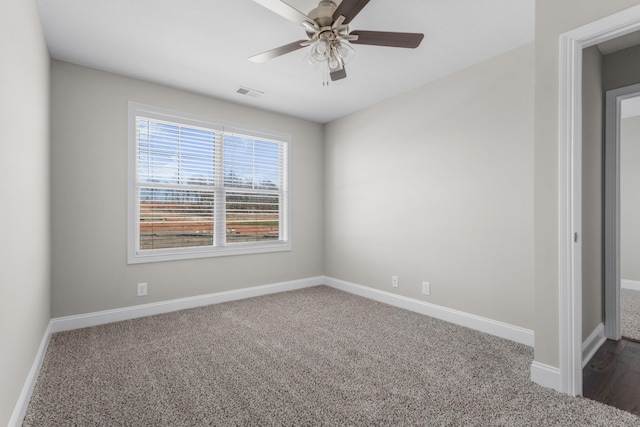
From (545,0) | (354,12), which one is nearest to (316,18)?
(354,12)

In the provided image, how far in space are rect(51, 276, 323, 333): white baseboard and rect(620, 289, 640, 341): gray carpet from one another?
11.5 ft

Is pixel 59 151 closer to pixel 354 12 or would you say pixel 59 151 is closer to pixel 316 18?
pixel 316 18

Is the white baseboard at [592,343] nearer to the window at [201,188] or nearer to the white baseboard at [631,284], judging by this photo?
the white baseboard at [631,284]

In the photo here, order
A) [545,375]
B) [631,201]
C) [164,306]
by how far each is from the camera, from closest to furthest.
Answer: [545,375], [164,306], [631,201]

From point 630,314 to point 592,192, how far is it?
189cm

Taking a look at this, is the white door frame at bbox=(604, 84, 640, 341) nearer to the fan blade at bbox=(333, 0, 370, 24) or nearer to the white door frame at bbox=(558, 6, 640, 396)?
the white door frame at bbox=(558, 6, 640, 396)

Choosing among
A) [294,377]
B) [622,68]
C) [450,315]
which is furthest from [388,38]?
[450,315]

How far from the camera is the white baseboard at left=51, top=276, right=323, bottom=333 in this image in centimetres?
296

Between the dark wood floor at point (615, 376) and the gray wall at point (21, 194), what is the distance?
10.3 ft

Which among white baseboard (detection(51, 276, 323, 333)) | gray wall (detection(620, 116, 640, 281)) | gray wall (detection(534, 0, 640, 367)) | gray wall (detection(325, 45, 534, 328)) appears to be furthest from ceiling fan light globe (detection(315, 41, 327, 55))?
gray wall (detection(620, 116, 640, 281))

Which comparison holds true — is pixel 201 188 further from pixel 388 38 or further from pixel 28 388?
pixel 388 38

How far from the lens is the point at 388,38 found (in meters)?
2.09

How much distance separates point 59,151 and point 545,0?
3.98 meters

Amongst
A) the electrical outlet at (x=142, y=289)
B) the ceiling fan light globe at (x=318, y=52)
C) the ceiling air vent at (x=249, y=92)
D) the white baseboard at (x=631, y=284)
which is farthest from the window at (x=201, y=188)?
the white baseboard at (x=631, y=284)
